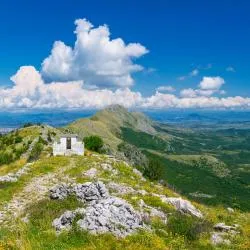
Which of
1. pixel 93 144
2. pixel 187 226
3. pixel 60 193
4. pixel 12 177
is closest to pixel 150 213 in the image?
pixel 187 226

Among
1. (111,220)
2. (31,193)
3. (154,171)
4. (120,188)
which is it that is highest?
(111,220)

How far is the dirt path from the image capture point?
35.2m

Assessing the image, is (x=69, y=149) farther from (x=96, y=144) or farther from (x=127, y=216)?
(x=127, y=216)

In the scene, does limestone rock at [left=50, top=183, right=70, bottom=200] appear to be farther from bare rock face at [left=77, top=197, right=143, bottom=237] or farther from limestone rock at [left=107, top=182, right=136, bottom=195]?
bare rock face at [left=77, top=197, right=143, bottom=237]

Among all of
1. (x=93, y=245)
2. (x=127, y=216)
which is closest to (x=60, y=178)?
(x=127, y=216)

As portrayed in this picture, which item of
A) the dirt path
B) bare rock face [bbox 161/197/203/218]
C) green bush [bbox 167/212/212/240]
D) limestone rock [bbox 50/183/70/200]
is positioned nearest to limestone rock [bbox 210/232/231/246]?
green bush [bbox 167/212/212/240]

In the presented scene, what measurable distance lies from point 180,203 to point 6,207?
1697 cm

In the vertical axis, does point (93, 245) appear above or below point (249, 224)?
above

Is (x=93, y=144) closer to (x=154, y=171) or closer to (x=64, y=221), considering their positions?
(x=154, y=171)

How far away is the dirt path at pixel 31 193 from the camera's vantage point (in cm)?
3519

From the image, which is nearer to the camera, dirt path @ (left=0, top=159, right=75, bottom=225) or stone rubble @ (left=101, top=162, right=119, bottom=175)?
dirt path @ (left=0, top=159, right=75, bottom=225)

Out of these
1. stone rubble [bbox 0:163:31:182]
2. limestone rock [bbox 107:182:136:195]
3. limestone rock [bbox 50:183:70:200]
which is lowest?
stone rubble [bbox 0:163:31:182]

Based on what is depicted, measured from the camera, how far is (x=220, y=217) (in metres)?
38.3

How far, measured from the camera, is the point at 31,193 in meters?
43.9
